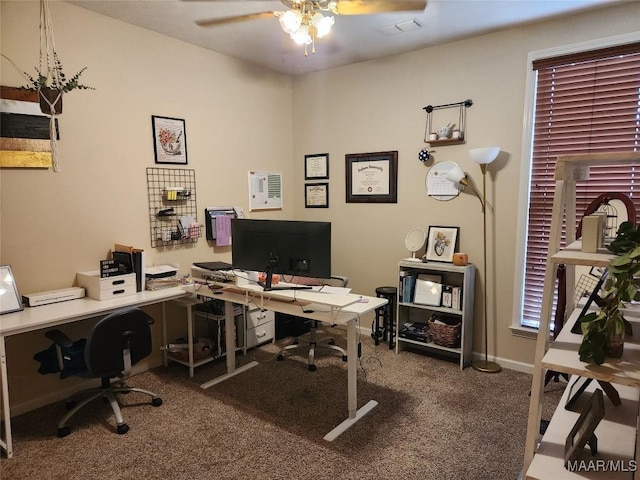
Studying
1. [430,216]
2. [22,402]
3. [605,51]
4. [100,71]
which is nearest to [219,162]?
[100,71]

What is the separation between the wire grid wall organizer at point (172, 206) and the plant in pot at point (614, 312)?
9.99 feet

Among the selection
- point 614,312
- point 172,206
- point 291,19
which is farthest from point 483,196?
point 172,206

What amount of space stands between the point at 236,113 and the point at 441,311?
2685 millimetres

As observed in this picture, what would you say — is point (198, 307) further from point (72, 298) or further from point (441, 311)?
point (441, 311)

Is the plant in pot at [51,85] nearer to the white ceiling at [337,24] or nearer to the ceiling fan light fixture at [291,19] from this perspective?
the white ceiling at [337,24]

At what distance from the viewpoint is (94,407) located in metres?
2.76

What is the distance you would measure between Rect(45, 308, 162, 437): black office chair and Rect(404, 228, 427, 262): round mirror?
227 cm

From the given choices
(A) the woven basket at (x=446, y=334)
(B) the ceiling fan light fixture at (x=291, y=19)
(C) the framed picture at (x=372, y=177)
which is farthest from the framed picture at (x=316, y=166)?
(B) the ceiling fan light fixture at (x=291, y=19)

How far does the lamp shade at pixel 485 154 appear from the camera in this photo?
122 inches

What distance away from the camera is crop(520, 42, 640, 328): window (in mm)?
2758

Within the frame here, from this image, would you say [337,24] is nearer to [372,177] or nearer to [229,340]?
[372,177]

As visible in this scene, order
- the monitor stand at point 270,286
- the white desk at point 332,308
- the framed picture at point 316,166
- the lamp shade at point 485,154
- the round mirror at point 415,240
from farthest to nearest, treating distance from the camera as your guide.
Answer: the framed picture at point 316,166
the round mirror at point 415,240
the lamp shade at point 485,154
the monitor stand at point 270,286
the white desk at point 332,308

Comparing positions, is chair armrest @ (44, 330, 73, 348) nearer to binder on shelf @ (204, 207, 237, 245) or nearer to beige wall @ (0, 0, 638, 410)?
beige wall @ (0, 0, 638, 410)

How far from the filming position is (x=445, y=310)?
3.42m
